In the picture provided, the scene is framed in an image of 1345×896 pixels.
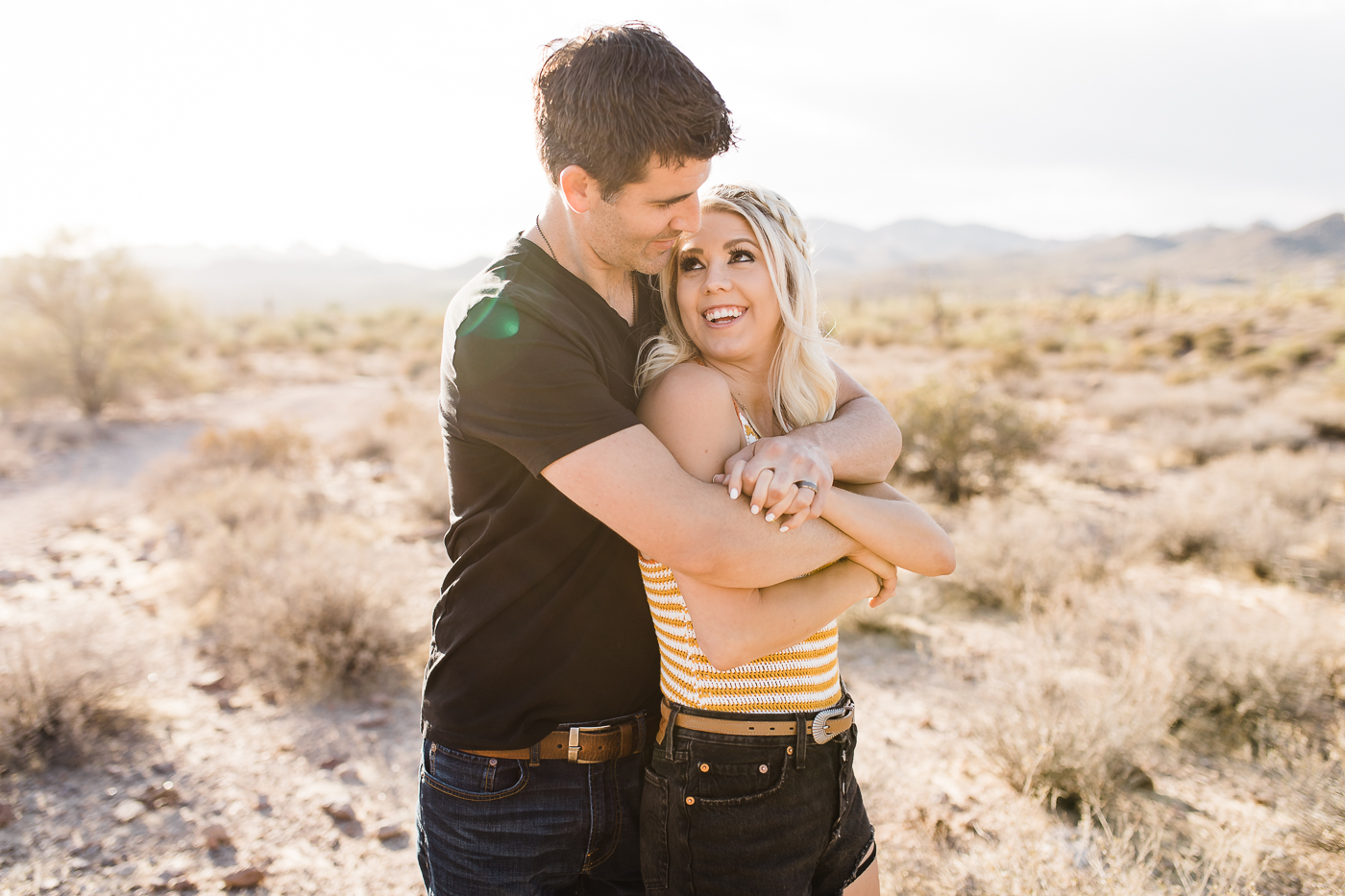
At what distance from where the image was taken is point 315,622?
15.4ft

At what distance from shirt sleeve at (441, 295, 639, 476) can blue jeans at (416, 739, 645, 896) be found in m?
0.75

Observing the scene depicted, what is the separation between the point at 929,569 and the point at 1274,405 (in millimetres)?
A: 14836

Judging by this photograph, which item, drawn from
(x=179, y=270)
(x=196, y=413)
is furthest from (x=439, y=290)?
(x=196, y=413)

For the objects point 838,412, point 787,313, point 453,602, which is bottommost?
point 453,602

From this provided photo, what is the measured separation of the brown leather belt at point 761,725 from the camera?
1.61 metres

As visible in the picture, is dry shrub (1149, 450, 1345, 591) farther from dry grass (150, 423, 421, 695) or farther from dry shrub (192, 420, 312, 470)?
dry shrub (192, 420, 312, 470)

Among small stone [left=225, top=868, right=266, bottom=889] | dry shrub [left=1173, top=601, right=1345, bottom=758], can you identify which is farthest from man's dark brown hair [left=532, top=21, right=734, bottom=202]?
dry shrub [left=1173, top=601, right=1345, bottom=758]

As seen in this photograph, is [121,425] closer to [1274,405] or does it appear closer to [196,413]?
[196,413]

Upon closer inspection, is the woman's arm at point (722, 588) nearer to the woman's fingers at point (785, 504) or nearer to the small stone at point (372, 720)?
the woman's fingers at point (785, 504)

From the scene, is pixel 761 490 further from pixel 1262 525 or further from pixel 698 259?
pixel 1262 525

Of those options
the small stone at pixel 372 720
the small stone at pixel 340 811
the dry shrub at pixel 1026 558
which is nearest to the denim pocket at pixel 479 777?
the small stone at pixel 340 811

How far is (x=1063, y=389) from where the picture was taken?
1592cm

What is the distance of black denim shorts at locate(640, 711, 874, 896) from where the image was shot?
159 cm

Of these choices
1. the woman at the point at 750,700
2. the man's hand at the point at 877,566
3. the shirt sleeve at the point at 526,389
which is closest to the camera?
the shirt sleeve at the point at 526,389
